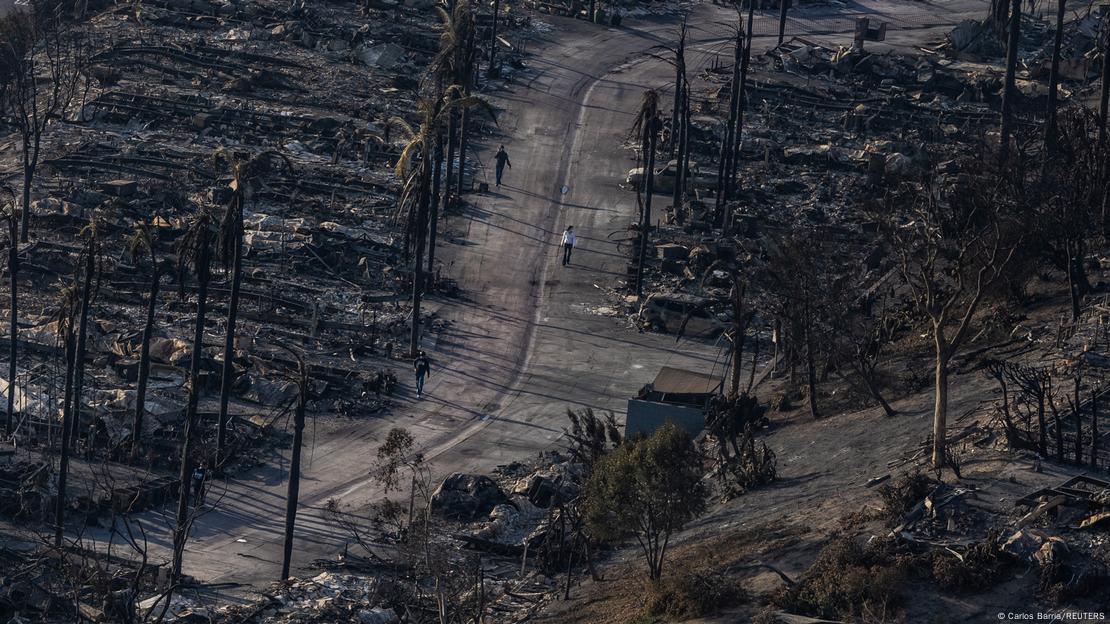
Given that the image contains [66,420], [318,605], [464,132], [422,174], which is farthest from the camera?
[464,132]

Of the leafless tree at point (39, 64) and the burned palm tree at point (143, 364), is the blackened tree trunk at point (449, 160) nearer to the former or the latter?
the leafless tree at point (39, 64)

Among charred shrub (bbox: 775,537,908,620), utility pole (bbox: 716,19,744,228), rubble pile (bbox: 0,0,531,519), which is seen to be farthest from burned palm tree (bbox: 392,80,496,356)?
charred shrub (bbox: 775,537,908,620)

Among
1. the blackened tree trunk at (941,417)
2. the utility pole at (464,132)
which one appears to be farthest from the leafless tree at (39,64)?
the blackened tree trunk at (941,417)

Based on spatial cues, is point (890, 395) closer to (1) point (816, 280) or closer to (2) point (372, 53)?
(1) point (816, 280)

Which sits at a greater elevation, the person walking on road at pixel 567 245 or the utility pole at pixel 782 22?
the utility pole at pixel 782 22

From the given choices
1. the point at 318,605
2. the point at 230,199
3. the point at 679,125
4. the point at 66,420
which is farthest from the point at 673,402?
the point at 679,125

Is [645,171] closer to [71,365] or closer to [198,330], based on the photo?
[198,330]
